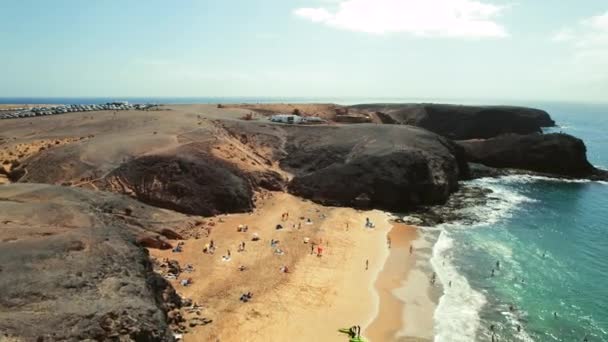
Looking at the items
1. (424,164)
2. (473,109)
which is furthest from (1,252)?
(473,109)

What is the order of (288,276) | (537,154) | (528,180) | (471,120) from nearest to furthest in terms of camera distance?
(288,276), (528,180), (537,154), (471,120)

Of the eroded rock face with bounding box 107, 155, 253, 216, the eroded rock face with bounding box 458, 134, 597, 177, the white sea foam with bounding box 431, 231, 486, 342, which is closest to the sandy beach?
the eroded rock face with bounding box 107, 155, 253, 216

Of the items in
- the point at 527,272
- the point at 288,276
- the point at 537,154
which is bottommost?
the point at 527,272

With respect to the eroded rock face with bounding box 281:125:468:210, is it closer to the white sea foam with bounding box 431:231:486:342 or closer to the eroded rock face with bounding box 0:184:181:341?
the white sea foam with bounding box 431:231:486:342

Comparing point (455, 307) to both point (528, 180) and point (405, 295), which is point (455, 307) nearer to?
point (405, 295)

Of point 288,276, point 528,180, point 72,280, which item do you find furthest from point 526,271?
point 528,180

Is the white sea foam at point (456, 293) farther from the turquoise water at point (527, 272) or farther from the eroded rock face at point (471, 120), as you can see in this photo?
the eroded rock face at point (471, 120)
